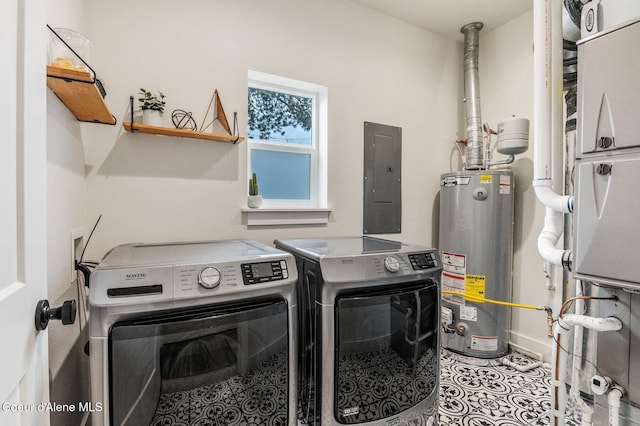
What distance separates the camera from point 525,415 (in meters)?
1.74

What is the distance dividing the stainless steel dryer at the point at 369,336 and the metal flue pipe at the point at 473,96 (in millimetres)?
1376

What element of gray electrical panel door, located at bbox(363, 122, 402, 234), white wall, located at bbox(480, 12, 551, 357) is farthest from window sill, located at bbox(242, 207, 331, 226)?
white wall, located at bbox(480, 12, 551, 357)

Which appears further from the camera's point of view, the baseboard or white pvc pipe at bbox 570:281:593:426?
the baseboard

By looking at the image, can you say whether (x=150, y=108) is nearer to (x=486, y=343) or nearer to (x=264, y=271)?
(x=264, y=271)

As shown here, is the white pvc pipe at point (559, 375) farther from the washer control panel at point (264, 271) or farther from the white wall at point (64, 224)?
the white wall at point (64, 224)

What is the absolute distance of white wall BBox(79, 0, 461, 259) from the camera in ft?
5.48

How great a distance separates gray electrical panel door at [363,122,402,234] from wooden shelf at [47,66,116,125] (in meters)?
1.71

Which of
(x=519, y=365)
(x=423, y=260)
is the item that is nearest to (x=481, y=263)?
(x=519, y=365)

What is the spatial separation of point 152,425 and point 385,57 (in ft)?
8.91

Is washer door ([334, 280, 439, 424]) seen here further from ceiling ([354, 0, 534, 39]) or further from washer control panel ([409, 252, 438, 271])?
ceiling ([354, 0, 534, 39])

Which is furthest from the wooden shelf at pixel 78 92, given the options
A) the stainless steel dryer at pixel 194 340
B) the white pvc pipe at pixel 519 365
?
the white pvc pipe at pixel 519 365

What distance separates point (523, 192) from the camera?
2.52m

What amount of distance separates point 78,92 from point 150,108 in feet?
1.69

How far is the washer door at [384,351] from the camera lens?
133 cm
